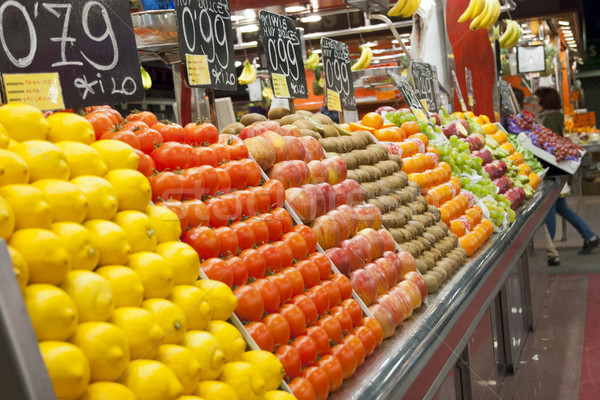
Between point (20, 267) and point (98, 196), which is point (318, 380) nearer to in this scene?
point (98, 196)

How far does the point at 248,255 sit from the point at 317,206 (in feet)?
1.95

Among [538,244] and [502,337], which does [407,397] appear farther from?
[538,244]

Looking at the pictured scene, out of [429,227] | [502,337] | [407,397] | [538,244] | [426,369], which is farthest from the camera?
[538,244]

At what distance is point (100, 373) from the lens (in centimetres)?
107

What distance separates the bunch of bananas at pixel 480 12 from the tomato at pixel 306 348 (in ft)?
17.0

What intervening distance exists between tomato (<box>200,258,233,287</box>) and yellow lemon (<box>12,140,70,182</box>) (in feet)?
1.46

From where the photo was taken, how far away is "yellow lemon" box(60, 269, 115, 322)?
1086mm

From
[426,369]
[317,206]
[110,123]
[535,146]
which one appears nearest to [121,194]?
[110,123]

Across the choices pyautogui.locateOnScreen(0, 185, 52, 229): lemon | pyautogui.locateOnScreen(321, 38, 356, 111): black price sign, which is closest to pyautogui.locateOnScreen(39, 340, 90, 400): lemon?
pyautogui.locateOnScreen(0, 185, 52, 229): lemon

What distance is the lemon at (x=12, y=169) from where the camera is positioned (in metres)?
1.10

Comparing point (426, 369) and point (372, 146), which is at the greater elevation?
point (372, 146)

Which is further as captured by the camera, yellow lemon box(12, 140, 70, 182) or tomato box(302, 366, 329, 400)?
tomato box(302, 366, 329, 400)

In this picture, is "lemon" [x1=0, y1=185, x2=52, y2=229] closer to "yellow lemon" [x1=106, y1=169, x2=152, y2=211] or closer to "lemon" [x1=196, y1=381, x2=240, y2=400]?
"yellow lemon" [x1=106, y1=169, x2=152, y2=211]

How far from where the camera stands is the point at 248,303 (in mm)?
1588
